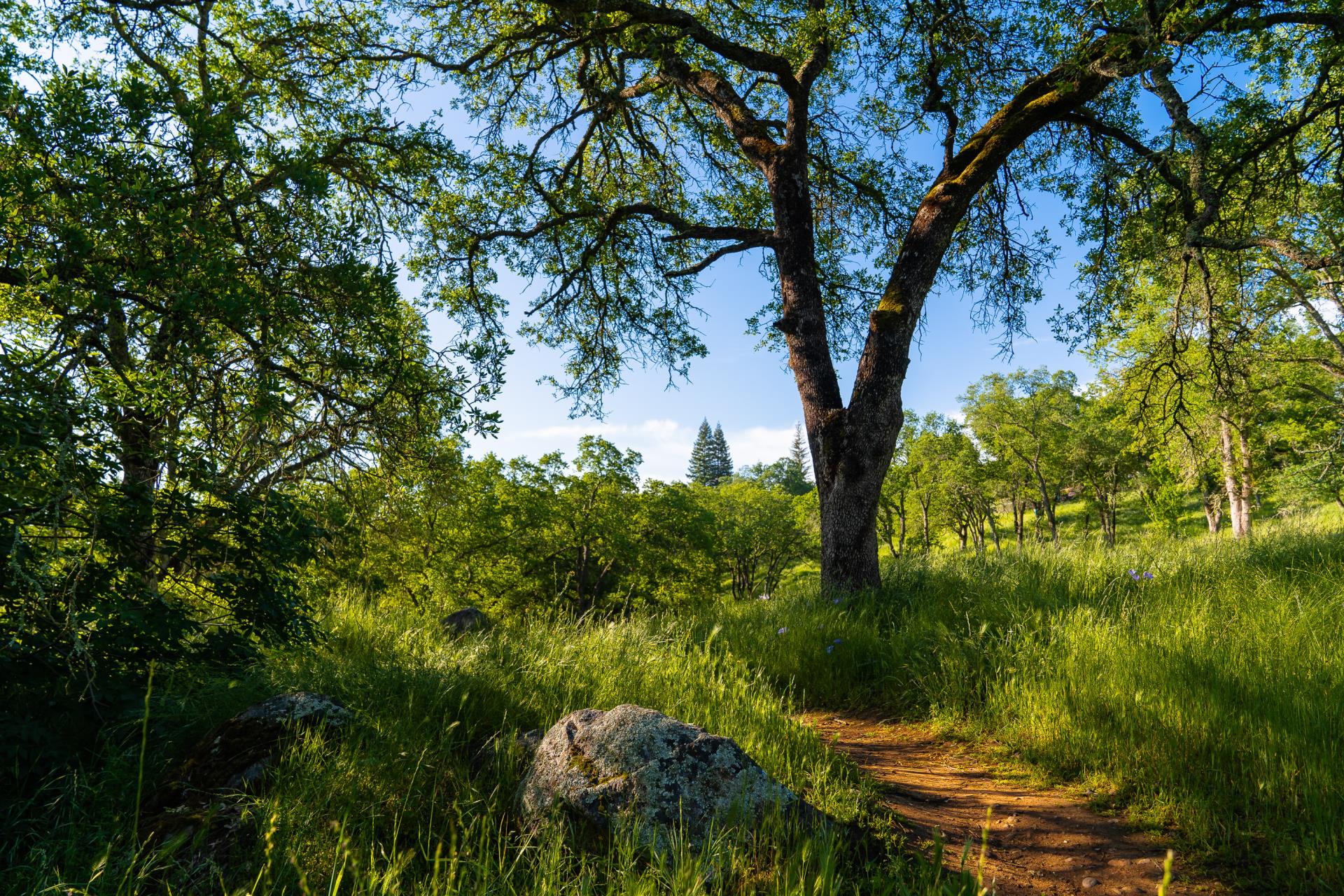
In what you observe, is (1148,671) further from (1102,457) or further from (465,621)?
(1102,457)

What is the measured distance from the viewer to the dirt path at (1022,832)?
274 centimetres

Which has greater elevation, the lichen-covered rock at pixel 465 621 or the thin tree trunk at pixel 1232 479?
the thin tree trunk at pixel 1232 479

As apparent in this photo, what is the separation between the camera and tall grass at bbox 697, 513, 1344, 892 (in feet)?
9.48

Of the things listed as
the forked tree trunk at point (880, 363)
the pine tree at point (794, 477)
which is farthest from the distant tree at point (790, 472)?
the forked tree trunk at point (880, 363)

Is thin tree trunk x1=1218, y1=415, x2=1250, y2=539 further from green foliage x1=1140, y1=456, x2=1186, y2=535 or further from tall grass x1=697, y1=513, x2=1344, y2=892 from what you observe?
tall grass x1=697, y1=513, x2=1344, y2=892

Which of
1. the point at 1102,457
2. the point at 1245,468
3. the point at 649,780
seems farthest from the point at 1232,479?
the point at 649,780

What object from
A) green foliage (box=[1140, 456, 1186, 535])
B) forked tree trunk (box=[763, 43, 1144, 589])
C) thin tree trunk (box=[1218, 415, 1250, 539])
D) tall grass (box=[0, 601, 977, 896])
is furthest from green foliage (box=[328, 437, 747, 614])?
green foliage (box=[1140, 456, 1186, 535])

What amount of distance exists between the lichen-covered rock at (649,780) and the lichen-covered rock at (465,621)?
393cm

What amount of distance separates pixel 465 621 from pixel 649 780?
515cm

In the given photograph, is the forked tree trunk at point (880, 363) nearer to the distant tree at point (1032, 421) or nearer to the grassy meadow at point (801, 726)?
the grassy meadow at point (801, 726)

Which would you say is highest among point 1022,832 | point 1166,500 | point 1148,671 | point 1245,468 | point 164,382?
point 1245,468

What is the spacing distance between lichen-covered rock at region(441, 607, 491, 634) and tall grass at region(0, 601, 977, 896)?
170 centimetres

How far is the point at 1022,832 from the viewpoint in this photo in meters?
3.16


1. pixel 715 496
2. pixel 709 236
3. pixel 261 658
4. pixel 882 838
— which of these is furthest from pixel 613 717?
pixel 715 496
